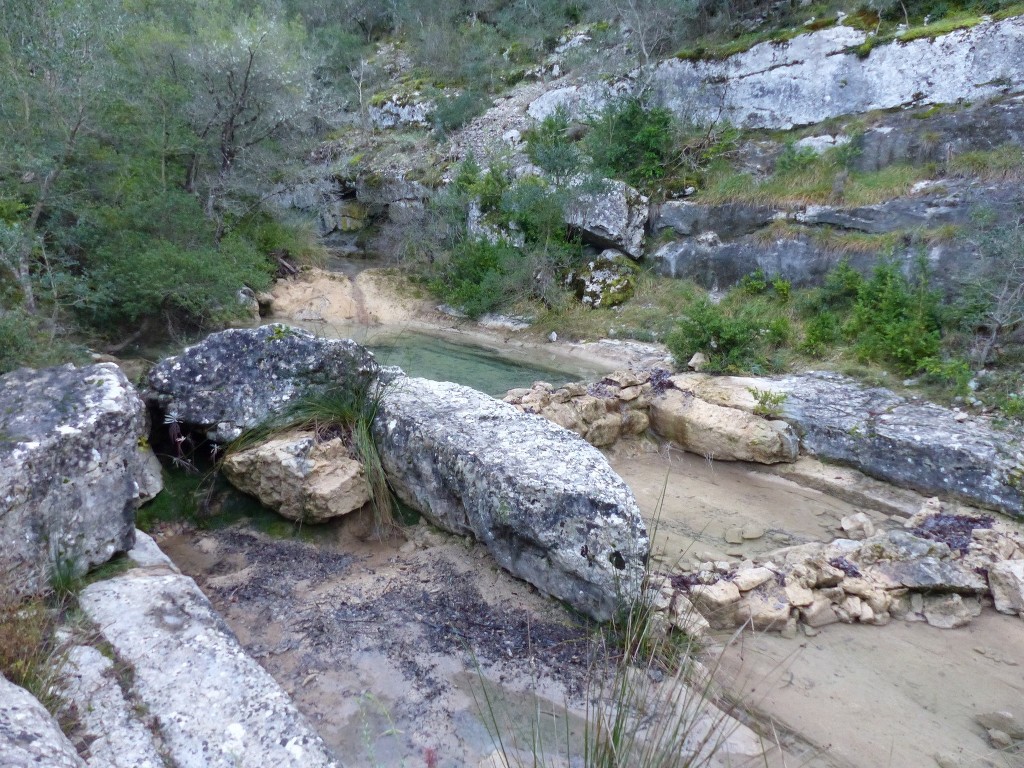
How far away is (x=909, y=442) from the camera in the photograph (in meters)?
6.09

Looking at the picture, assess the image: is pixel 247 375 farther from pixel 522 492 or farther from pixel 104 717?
pixel 104 717

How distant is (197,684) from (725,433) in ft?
18.6

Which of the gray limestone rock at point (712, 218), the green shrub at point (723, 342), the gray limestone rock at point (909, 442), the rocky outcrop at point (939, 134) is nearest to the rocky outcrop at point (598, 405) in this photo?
the green shrub at point (723, 342)

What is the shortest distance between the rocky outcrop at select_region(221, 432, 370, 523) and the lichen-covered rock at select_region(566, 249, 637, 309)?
30.9ft

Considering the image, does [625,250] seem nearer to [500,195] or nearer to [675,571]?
[500,195]

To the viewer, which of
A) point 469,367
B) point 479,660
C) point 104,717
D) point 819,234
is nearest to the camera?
point 104,717

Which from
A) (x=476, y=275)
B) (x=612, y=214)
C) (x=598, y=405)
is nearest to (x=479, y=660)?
(x=598, y=405)

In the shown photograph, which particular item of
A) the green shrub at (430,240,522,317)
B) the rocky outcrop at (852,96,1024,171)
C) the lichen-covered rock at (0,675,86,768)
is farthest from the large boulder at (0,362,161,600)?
the rocky outcrop at (852,96,1024,171)

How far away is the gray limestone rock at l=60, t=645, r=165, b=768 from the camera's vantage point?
6.05 feet

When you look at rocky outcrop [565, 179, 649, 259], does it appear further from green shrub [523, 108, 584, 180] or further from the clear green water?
the clear green water

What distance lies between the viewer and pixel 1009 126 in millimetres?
10250

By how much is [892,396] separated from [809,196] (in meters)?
5.66

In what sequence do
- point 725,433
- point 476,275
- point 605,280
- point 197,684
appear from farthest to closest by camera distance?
point 476,275
point 605,280
point 725,433
point 197,684

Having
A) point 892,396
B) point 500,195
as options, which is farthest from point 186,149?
point 892,396
